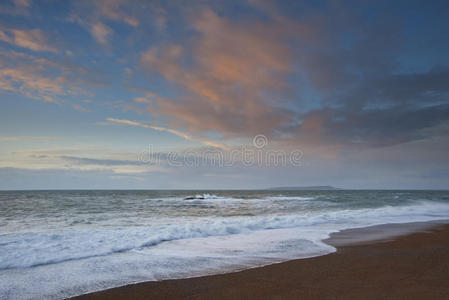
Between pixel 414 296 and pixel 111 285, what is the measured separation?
4457 mm

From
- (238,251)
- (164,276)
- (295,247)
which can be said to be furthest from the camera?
(295,247)

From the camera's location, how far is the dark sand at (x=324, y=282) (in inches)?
157

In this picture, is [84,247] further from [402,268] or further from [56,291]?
[402,268]

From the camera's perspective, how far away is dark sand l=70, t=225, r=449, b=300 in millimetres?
3992

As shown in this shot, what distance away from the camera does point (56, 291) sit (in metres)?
4.26

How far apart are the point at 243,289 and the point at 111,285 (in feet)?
6.92

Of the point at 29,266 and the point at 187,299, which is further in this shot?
the point at 29,266

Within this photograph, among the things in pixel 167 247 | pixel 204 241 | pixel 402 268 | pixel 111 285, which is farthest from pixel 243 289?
pixel 204 241

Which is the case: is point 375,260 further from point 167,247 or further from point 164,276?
point 167,247

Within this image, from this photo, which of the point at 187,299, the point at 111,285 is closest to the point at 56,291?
the point at 111,285

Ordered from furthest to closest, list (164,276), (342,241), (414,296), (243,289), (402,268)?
(342,241)
(402,268)
(164,276)
(243,289)
(414,296)

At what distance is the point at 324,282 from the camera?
4.48 metres

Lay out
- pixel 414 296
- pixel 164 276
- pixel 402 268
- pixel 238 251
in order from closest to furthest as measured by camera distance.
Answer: pixel 414 296 < pixel 164 276 < pixel 402 268 < pixel 238 251

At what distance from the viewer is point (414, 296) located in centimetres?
385
